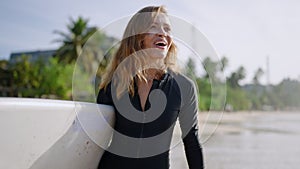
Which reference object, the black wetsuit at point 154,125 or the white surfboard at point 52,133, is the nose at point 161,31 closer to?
the black wetsuit at point 154,125

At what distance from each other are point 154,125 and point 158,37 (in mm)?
297

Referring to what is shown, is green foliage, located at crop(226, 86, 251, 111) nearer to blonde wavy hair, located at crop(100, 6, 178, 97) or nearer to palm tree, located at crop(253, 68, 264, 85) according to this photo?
palm tree, located at crop(253, 68, 264, 85)

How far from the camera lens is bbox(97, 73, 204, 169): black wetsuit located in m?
1.16

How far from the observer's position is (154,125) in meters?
1.16

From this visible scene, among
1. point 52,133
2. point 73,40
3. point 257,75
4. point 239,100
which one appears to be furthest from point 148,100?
point 257,75

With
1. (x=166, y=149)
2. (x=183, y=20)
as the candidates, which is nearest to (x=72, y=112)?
(x=166, y=149)

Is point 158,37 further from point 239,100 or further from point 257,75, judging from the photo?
point 257,75

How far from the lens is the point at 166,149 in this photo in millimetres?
1201

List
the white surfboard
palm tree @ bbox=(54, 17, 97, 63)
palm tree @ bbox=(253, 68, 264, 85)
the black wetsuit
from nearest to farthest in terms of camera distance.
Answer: the white surfboard < the black wetsuit < palm tree @ bbox=(54, 17, 97, 63) < palm tree @ bbox=(253, 68, 264, 85)

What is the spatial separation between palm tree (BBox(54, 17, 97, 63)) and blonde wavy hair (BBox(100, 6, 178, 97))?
81.3 ft

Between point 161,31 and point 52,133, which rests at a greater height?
point 161,31

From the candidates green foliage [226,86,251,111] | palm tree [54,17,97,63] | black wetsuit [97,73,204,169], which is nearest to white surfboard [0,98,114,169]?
black wetsuit [97,73,204,169]

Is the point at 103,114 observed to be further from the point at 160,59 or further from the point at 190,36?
the point at 190,36

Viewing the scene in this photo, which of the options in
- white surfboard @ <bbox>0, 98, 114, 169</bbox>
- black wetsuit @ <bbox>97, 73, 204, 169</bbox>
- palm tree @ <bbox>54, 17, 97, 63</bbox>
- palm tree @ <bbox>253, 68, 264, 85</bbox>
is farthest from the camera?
palm tree @ <bbox>253, 68, 264, 85</bbox>
